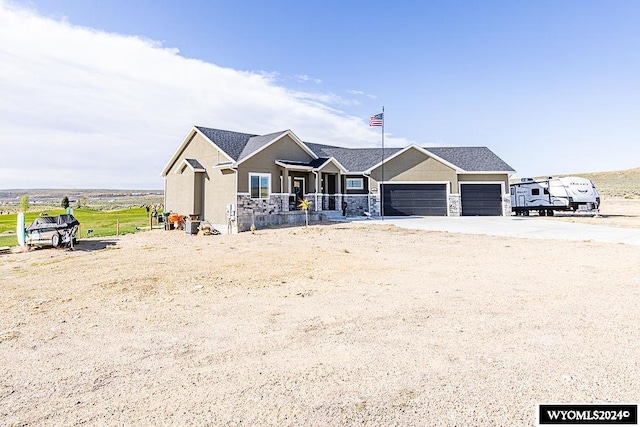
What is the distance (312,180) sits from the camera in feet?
78.2

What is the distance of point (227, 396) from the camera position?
315 cm

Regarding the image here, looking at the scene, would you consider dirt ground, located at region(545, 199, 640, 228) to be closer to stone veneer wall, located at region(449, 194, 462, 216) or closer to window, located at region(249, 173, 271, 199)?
stone veneer wall, located at region(449, 194, 462, 216)

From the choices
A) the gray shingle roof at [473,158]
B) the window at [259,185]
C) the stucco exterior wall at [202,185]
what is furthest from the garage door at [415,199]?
the stucco exterior wall at [202,185]

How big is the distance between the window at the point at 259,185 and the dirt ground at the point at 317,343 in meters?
11.1

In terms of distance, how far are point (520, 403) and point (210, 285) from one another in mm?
6178

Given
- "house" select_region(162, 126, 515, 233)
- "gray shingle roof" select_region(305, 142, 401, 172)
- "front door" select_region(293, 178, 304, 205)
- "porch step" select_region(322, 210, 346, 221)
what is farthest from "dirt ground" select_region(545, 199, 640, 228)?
"front door" select_region(293, 178, 304, 205)

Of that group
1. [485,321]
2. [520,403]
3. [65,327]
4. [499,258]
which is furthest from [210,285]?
[499,258]

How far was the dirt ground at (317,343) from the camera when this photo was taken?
3010 mm

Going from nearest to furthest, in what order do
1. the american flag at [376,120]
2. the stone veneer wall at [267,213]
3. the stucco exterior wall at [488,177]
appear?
1. the stone veneer wall at [267,213]
2. the american flag at [376,120]
3. the stucco exterior wall at [488,177]

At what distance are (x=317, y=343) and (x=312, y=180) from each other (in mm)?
19921

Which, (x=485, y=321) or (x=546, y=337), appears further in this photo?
(x=485, y=321)

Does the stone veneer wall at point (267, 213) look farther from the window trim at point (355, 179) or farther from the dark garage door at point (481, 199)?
the dark garage door at point (481, 199)

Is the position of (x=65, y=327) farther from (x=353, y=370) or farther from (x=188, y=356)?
(x=353, y=370)

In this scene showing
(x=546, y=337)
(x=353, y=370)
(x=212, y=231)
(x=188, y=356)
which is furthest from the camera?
(x=212, y=231)
